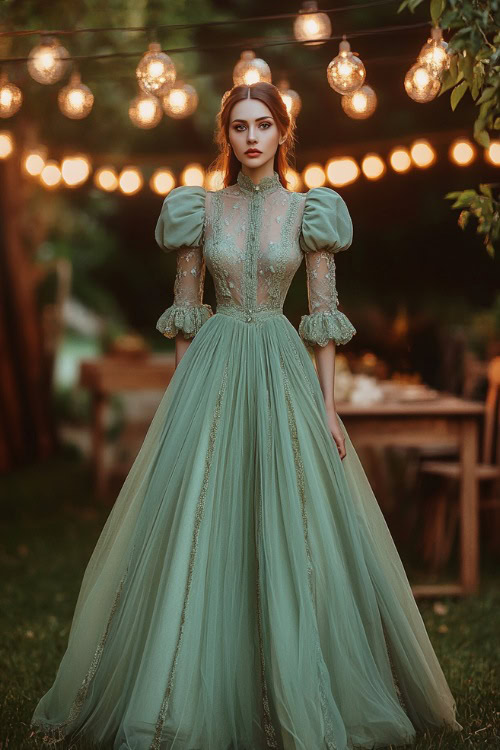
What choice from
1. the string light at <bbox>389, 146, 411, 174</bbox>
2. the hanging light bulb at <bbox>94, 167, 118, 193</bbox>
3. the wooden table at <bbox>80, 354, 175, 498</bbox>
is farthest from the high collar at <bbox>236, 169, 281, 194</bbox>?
the wooden table at <bbox>80, 354, 175, 498</bbox>

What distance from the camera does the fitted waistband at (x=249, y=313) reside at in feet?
11.3

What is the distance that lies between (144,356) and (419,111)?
3.76 meters

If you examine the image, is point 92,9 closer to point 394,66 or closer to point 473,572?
point 394,66

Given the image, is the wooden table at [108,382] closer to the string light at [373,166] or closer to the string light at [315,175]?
the string light at [315,175]

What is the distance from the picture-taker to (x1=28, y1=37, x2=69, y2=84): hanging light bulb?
205 inches

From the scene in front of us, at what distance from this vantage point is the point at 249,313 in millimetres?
3430

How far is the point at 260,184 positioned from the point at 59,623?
2.45 m

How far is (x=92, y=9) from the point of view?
23.8ft

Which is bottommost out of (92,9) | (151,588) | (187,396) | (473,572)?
(473,572)

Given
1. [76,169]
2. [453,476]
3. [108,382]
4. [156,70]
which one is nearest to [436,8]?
[156,70]

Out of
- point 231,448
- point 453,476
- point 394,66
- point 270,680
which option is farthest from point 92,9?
point 270,680

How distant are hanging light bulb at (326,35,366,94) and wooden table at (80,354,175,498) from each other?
15.7 ft

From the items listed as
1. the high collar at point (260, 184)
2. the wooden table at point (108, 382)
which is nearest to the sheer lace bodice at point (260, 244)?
the high collar at point (260, 184)

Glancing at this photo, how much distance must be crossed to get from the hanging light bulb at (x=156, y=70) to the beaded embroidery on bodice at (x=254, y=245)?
1873mm
